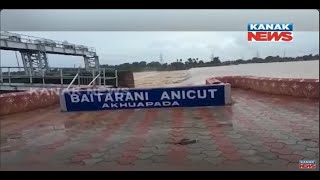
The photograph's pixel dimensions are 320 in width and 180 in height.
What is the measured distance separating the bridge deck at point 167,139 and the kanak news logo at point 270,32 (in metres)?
1.58

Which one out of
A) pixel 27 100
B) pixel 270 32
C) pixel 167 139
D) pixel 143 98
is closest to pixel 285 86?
pixel 143 98

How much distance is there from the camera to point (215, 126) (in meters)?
5.94

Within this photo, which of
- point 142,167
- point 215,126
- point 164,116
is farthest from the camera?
point 164,116

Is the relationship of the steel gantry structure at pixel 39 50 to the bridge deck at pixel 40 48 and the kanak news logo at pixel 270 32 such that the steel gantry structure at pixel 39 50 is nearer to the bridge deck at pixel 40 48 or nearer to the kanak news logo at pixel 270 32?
the bridge deck at pixel 40 48

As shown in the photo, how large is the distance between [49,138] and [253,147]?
11.9 ft

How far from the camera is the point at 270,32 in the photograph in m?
4.15

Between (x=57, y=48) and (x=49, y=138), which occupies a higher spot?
(x=57, y=48)

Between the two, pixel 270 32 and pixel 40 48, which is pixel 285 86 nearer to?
pixel 270 32

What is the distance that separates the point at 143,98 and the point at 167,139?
3533 mm

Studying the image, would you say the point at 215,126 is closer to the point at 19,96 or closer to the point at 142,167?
the point at 142,167

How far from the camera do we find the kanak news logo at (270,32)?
157 inches
